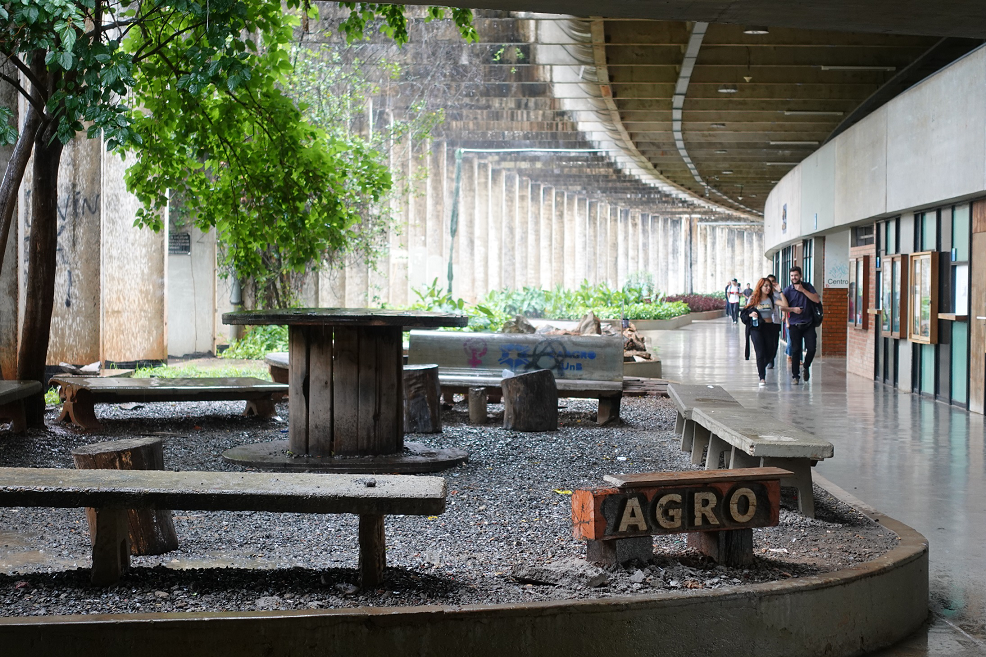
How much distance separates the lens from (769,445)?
5.22m

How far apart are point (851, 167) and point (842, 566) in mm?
13218

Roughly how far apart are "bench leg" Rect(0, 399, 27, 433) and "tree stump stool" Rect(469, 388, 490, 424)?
3781 mm

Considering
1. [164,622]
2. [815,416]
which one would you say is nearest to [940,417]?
[815,416]

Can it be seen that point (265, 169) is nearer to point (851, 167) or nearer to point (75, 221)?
point (75, 221)

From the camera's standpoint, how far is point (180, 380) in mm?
9164

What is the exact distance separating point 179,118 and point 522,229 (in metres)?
38.7

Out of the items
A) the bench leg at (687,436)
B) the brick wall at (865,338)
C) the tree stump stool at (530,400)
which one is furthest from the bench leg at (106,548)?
the brick wall at (865,338)

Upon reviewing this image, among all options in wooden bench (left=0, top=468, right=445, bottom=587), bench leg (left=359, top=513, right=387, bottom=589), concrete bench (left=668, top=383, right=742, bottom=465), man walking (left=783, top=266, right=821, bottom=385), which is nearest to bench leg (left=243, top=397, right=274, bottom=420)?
concrete bench (left=668, top=383, right=742, bottom=465)

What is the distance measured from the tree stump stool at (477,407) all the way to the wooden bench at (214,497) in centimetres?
536

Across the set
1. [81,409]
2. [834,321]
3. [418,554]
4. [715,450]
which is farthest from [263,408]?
[834,321]

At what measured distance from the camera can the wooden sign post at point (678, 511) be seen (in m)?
4.17

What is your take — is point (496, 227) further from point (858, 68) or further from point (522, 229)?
point (858, 68)

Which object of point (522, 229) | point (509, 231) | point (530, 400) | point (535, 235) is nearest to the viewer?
point (530, 400)

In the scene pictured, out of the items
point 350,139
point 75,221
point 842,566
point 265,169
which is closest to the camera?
point 842,566
